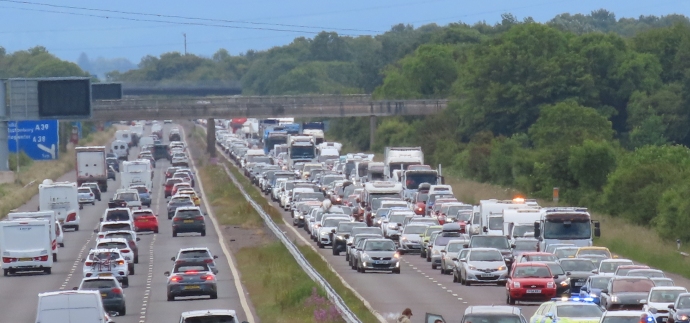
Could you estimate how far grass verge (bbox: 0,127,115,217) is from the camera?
269ft

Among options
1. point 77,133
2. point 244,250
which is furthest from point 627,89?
point 77,133

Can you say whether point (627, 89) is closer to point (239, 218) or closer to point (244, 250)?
point (239, 218)

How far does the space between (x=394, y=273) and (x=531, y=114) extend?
2300 inches

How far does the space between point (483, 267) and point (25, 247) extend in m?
16.5

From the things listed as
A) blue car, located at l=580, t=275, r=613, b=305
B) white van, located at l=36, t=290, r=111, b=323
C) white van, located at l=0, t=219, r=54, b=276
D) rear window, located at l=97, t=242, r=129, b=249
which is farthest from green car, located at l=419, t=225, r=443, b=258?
white van, located at l=36, t=290, r=111, b=323

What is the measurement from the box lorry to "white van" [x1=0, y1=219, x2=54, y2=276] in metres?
42.4

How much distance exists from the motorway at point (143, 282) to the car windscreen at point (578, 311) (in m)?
8.49

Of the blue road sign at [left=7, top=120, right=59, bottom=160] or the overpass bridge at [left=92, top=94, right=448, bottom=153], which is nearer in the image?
the blue road sign at [left=7, top=120, right=59, bottom=160]

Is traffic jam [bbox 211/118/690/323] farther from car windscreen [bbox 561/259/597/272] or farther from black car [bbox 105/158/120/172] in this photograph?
black car [bbox 105/158/120/172]

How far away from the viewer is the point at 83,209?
81.7m

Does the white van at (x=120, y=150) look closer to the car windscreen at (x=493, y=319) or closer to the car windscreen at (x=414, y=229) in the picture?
the car windscreen at (x=414, y=229)

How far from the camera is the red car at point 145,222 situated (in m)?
64.8

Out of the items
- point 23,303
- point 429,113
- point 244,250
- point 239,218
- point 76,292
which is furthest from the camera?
point 429,113

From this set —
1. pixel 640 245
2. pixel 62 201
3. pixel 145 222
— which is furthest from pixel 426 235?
Result: pixel 62 201
